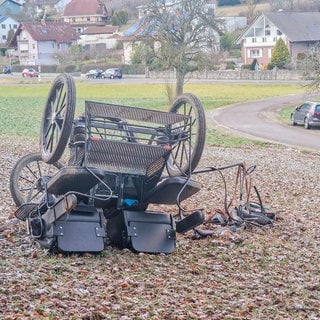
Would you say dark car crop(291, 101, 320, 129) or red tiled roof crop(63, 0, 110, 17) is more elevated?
red tiled roof crop(63, 0, 110, 17)

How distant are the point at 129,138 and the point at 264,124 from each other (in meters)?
35.5

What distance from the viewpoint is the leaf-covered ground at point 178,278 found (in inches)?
336

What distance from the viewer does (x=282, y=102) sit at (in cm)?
6381

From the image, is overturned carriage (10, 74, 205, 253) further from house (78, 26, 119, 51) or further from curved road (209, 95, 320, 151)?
house (78, 26, 119, 51)

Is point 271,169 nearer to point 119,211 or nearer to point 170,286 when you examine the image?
point 119,211

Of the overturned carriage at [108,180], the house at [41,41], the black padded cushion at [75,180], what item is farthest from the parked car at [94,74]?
the black padded cushion at [75,180]

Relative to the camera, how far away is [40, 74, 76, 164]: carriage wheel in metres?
11.1

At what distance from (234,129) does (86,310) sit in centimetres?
3565

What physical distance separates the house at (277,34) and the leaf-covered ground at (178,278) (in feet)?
300

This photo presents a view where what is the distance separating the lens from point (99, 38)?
5290 inches

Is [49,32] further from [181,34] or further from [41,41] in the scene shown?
[181,34]

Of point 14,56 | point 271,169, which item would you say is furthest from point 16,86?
point 271,169

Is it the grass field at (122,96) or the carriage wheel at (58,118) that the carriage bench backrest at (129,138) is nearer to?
the carriage wheel at (58,118)

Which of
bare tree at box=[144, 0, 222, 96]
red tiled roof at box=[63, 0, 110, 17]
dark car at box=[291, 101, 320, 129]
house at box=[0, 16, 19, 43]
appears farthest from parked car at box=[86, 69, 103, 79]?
red tiled roof at box=[63, 0, 110, 17]
